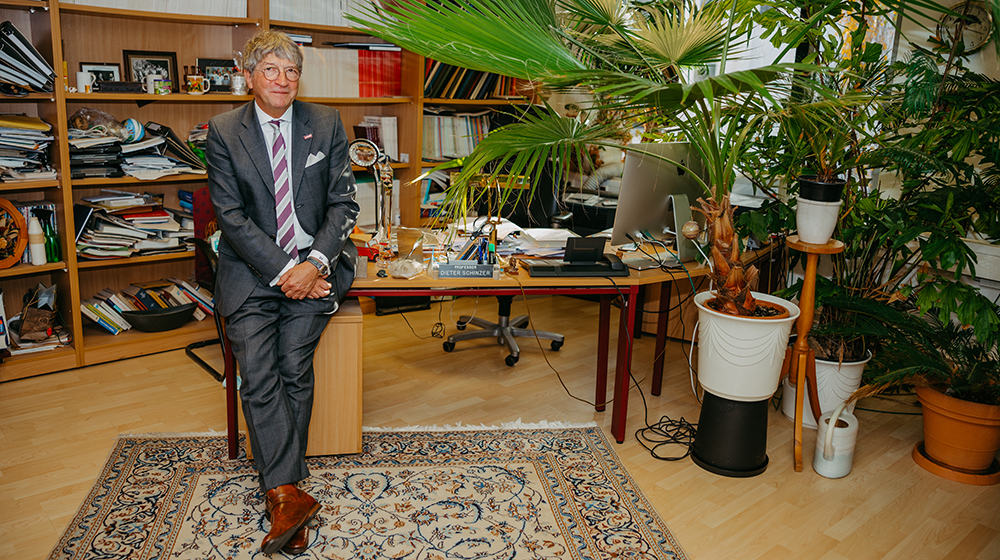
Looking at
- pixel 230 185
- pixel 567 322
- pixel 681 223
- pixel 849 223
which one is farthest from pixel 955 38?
pixel 230 185

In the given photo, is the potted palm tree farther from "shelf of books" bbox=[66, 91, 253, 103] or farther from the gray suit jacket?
"shelf of books" bbox=[66, 91, 253, 103]

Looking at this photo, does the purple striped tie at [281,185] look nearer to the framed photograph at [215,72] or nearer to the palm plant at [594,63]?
the palm plant at [594,63]

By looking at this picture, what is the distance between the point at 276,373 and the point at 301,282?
0.29 meters

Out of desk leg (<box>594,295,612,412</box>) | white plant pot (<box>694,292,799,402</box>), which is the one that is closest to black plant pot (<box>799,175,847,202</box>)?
white plant pot (<box>694,292,799,402</box>)

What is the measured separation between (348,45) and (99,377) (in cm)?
209

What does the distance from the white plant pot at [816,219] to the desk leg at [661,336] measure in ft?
2.30

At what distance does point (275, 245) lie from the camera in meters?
2.37

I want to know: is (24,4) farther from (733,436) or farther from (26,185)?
(733,436)

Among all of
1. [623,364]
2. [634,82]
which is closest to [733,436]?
[623,364]

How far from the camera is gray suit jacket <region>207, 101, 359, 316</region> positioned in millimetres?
2350

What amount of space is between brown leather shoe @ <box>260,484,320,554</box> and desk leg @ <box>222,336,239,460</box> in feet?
1.33

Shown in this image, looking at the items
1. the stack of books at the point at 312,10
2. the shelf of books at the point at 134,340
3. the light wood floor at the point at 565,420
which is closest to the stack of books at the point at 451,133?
the stack of books at the point at 312,10

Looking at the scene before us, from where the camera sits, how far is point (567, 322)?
14.2 feet

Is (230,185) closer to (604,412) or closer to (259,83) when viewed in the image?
(259,83)
